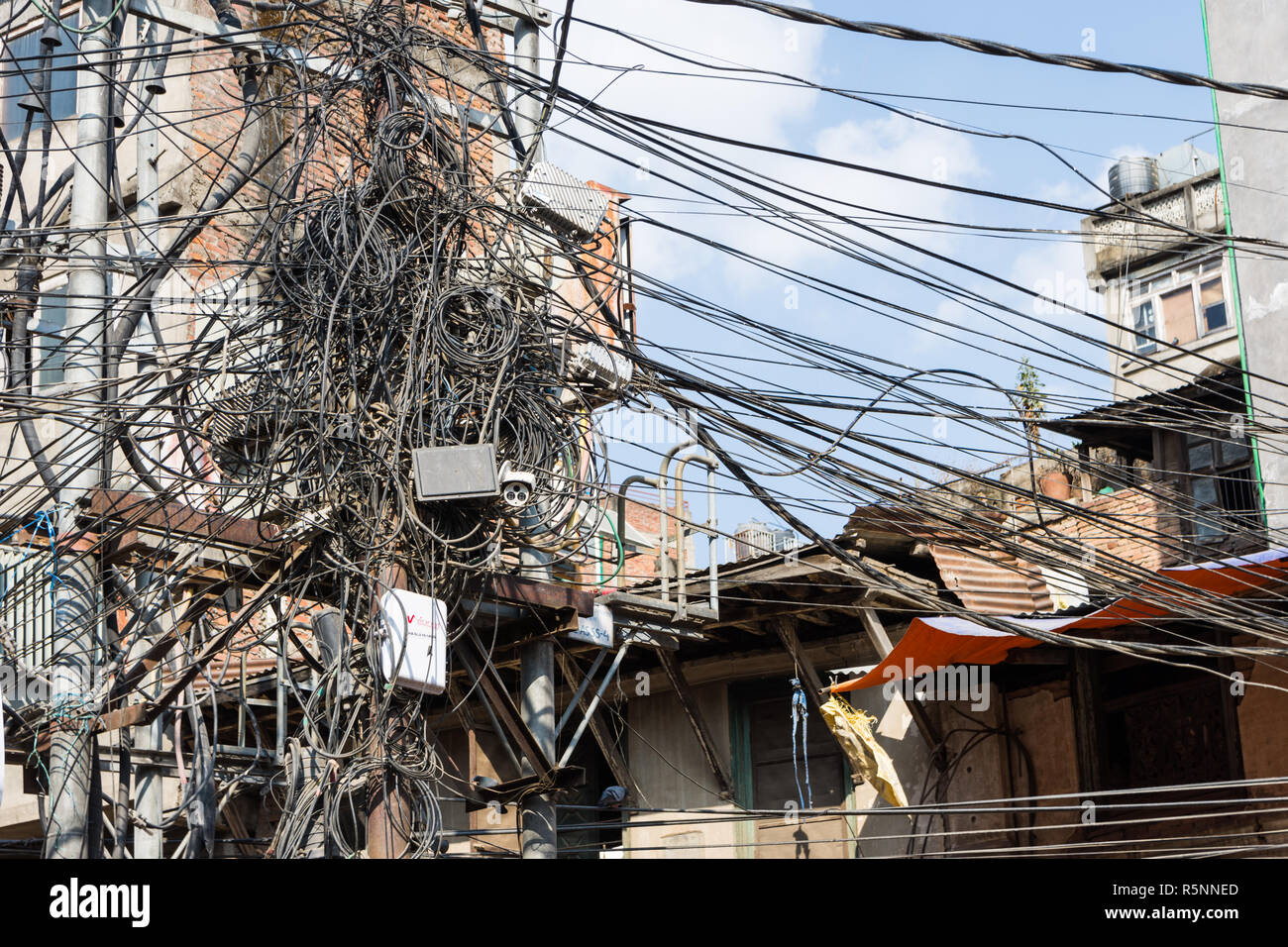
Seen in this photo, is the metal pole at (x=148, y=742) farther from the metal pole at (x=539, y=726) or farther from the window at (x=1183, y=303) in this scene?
the window at (x=1183, y=303)

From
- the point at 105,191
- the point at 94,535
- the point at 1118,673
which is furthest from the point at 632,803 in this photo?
the point at 105,191

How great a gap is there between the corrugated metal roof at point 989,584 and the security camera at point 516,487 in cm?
538

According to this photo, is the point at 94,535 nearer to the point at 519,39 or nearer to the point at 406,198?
the point at 406,198

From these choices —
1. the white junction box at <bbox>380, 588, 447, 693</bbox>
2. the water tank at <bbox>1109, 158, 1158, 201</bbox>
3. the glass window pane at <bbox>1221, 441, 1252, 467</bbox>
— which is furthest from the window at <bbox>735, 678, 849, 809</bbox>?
the water tank at <bbox>1109, 158, 1158, 201</bbox>

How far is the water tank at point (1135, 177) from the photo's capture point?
35.8 m

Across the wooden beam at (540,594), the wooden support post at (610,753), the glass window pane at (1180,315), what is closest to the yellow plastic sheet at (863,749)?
the wooden support post at (610,753)

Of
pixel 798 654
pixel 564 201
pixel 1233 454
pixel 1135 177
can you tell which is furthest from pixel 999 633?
pixel 1135 177

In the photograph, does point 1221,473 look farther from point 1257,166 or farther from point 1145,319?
point 1145,319

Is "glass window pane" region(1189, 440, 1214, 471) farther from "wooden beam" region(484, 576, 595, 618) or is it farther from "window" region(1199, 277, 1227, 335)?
"window" region(1199, 277, 1227, 335)

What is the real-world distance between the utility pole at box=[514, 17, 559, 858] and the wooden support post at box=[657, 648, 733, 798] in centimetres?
422

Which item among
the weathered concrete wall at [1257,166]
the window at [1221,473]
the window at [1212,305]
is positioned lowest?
the window at [1221,473]
